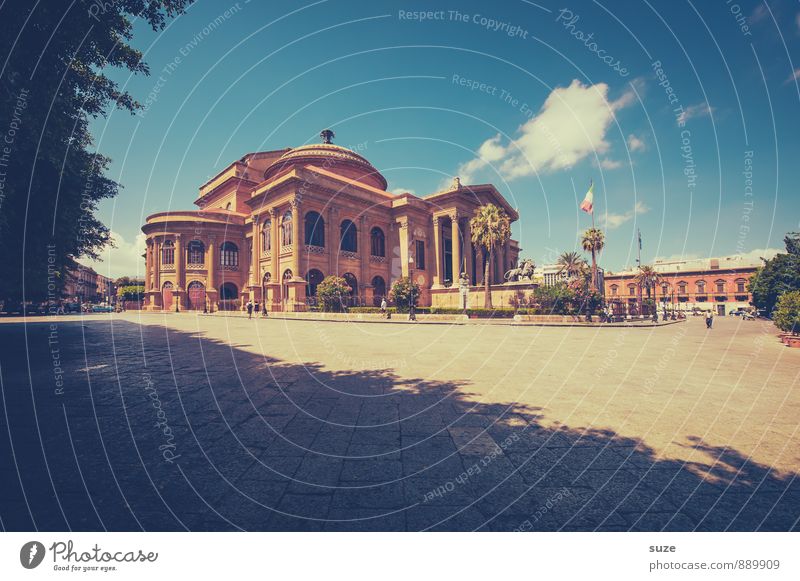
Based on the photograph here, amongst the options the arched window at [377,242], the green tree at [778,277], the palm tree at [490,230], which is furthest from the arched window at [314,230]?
the green tree at [778,277]

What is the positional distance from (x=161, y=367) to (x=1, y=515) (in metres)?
5.69

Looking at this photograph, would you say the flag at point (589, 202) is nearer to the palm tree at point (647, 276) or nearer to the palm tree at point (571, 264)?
A: the palm tree at point (571, 264)

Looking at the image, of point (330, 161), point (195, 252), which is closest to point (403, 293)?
point (330, 161)

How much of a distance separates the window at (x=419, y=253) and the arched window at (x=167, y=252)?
2945 centimetres

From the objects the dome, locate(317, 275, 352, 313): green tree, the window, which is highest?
the dome

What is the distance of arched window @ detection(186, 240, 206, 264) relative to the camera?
38.1m

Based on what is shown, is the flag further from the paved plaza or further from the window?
the paved plaza

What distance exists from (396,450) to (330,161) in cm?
4072

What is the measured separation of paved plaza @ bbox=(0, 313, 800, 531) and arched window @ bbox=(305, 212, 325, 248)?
2663 cm

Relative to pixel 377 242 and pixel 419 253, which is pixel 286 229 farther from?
pixel 419 253

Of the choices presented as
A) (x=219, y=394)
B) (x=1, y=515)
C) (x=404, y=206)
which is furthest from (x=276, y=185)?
(x=1, y=515)

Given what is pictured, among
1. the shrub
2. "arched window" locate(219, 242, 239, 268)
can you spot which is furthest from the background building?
"arched window" locate(219, 242, 239, 268)

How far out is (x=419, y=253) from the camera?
40.6m
